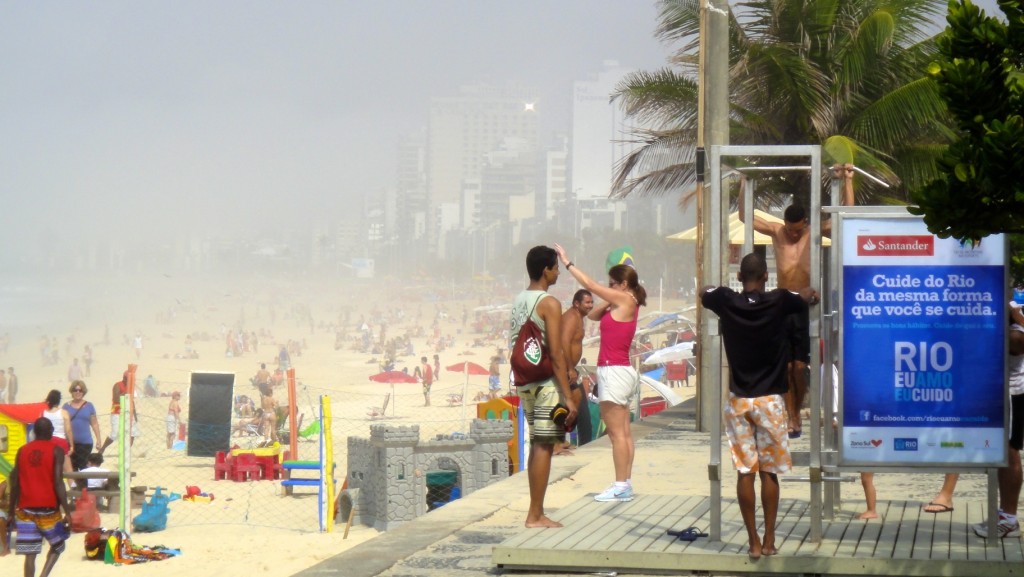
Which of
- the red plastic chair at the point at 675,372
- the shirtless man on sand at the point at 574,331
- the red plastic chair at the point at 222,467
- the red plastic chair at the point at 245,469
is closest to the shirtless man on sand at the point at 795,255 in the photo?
the shirtless man on sand at the point at 574,331

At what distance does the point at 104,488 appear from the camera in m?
15.1

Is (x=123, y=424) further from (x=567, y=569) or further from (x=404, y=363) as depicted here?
(x=404, y=363)

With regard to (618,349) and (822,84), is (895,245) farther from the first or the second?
(822,84)

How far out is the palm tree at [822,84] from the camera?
17.2 metres

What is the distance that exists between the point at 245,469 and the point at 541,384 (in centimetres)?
1296

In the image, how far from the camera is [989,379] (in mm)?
5961

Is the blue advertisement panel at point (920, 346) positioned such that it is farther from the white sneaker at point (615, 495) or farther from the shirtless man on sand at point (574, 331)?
the white sneaker at point (615, 495)

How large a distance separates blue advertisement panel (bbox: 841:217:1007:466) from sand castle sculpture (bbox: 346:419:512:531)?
6.78 meters

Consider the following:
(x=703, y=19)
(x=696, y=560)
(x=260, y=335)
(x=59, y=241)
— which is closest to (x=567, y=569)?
(x=696, y=560)

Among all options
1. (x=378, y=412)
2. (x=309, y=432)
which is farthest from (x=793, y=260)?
(x=378, y=412)

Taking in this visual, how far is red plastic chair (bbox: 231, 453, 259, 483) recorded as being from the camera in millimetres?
18875

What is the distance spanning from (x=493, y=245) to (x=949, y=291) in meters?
192

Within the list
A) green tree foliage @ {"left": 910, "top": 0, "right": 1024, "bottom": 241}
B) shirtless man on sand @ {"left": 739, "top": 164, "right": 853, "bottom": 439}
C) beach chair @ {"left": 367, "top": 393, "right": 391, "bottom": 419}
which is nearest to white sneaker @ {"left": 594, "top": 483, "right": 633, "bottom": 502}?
shirtless man on sand @ {"left": 739, "top": 164, "right": 853, "bottom": 439}

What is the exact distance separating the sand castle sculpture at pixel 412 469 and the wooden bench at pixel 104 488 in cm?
269
